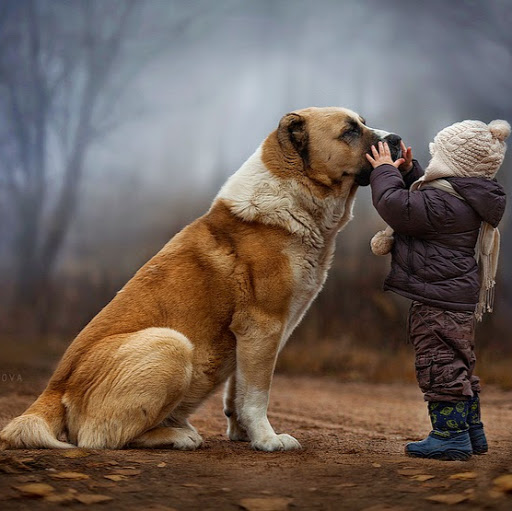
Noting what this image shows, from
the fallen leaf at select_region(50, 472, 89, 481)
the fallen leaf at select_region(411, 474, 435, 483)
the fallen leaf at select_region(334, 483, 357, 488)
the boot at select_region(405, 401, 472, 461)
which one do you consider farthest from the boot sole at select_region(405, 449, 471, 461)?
the fallen leaf at select_region(50, 472, 89, 481)

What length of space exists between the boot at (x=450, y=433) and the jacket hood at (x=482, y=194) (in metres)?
1.03

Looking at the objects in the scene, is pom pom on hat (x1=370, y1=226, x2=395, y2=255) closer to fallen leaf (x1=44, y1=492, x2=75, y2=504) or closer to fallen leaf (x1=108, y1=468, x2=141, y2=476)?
fallen leaf (x1=108, y1=468, x2=141, y2=476)

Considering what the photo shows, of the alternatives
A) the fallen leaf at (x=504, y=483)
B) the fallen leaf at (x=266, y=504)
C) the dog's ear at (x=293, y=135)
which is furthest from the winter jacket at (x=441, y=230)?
the fallen leaf at (x=266, y=504)

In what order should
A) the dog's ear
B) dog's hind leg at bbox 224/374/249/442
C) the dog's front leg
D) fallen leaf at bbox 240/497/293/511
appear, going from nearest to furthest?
1. fallen leaf at bbox 240/497/293/511
2. the dog's front leg
3. the dog's ear
4. dog's hind leg at bbox 224/374/249/442

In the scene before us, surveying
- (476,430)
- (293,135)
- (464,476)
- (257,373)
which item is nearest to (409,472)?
(464,476)

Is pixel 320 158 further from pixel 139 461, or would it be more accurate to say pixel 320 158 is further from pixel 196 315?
pixel 139 461

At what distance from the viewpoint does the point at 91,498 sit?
2.77m

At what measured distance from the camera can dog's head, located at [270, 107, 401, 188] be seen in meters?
4.37

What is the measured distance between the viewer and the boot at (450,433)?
3799 millimetres

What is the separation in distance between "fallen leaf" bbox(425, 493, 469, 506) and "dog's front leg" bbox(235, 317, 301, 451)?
4.66 feet

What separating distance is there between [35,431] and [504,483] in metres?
2.32

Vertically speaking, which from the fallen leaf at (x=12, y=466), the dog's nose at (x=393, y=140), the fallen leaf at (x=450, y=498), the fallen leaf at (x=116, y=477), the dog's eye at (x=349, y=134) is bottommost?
the fallen leaf at (x=116, y=477)

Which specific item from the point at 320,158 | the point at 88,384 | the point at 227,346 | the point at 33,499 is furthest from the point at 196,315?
the point at 33,499

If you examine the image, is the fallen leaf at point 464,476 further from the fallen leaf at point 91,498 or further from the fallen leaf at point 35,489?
the fallen leaf at point 35,489
